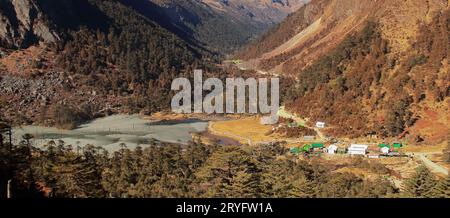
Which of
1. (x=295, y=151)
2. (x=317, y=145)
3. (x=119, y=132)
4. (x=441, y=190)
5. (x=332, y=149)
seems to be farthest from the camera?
(x=119, y=132)

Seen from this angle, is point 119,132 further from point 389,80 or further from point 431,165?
point 431,165

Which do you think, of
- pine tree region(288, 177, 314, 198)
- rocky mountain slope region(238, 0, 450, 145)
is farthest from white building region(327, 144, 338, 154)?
pine tree region(288, 177, 314, 198)

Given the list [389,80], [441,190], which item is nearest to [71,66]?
[389,80]

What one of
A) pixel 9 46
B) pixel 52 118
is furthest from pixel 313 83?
pixel 9 46

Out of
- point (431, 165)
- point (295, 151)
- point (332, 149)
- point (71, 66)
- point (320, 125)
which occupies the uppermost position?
point (71, 66)

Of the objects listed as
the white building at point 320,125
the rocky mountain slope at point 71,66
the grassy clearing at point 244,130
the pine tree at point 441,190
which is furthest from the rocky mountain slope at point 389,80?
the rocky mountain slope at point 71,66

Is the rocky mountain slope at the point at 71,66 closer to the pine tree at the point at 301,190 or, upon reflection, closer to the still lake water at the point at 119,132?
the still lake water at the point at 119,132

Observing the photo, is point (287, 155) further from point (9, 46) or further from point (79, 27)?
point (79, 27)
